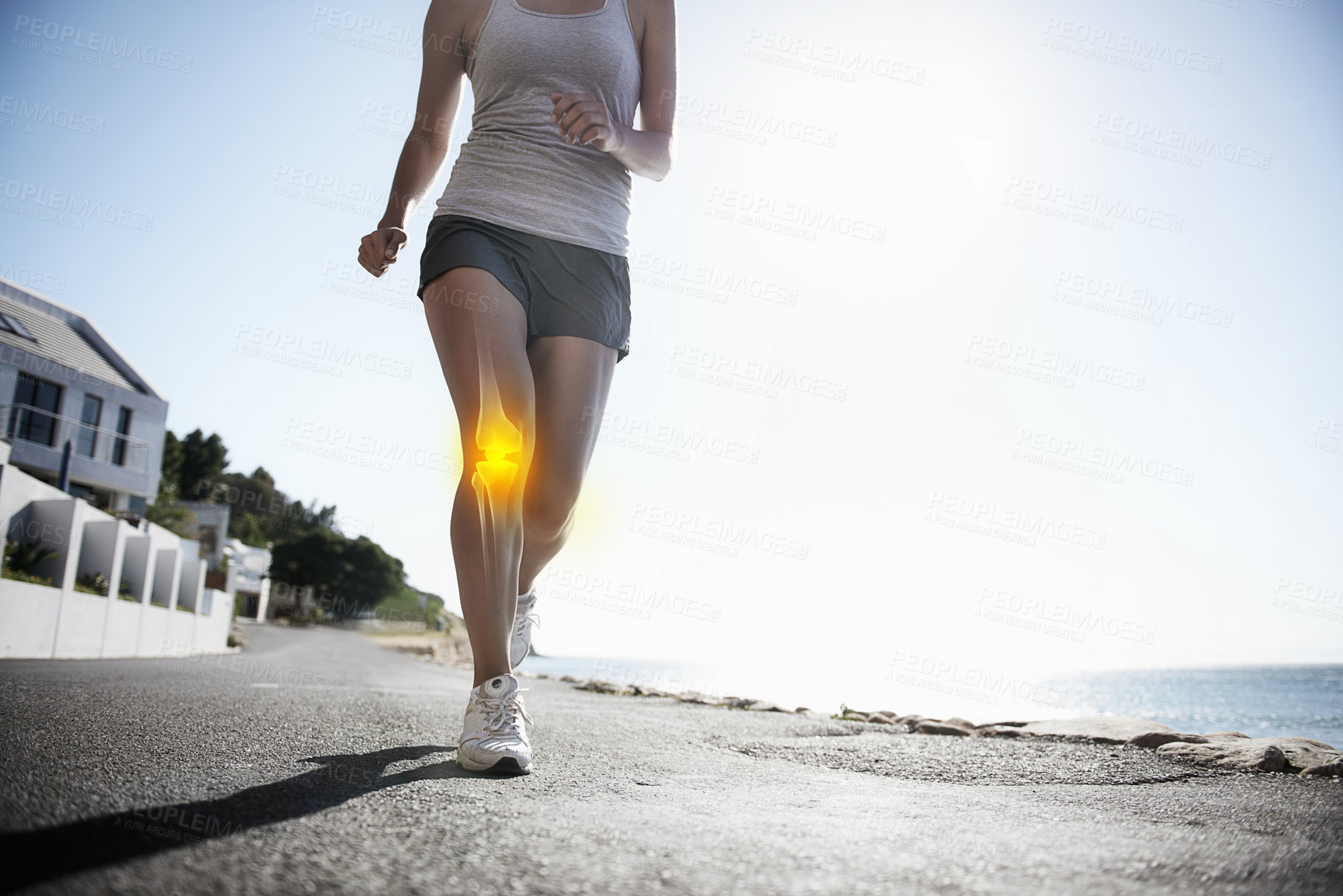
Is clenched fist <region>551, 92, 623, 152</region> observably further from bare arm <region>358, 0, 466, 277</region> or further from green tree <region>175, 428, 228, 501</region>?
green tree <region>175, 428, 228, 501</region>

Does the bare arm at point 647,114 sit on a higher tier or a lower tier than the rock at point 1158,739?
higher

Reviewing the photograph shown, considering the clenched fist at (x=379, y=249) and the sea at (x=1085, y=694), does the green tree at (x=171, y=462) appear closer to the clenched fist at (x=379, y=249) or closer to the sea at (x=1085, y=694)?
the sea at (x=1085, y=694)

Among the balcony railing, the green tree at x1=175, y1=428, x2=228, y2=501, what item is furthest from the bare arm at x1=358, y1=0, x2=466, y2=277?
the green tree at x1=175, y1=428, x2=228, y2=501

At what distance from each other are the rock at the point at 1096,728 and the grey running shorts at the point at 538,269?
2.38m

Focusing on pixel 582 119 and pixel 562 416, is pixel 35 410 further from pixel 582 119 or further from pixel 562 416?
pixel 582 119

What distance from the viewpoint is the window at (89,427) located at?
2374 cm

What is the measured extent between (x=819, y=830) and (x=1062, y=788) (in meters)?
1.04

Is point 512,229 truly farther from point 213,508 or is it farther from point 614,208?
point 213,508

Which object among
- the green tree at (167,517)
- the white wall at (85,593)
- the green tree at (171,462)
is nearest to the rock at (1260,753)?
the white wall at (85,593)

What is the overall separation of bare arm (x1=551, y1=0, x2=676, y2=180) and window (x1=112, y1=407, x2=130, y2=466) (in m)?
27.6

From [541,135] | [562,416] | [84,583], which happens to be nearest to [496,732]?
[562,416]

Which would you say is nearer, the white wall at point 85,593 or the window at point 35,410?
the white wall at point 85,593

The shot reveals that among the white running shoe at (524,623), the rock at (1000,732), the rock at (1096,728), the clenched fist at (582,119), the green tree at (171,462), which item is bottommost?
the rock at (1000,732)

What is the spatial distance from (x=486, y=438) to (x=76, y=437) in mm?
26911
